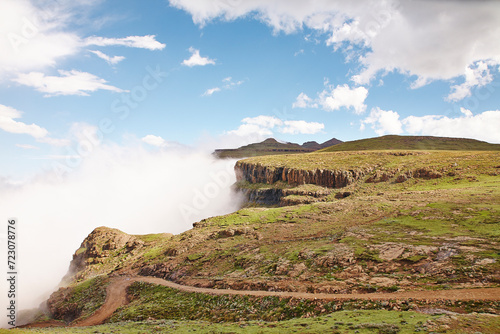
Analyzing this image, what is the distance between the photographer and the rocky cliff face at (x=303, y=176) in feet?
350

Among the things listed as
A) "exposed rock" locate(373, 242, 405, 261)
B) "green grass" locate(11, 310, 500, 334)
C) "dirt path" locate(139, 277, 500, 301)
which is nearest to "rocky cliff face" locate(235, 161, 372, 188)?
"exposed rock" locate(373, 242, 405, 261)

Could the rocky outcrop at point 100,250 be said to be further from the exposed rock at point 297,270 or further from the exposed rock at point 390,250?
→ the exposed rock at point 390,250

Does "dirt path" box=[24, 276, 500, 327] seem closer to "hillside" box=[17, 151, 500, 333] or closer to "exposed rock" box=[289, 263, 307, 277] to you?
"hillside" box=[17, 151, 500, 333]

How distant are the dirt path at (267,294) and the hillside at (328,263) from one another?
297 mm

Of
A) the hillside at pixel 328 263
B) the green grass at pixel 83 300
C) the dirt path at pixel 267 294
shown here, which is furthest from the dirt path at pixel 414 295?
the green grass at pixel 83 300

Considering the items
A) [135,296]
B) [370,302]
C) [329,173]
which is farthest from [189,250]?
[329,173]

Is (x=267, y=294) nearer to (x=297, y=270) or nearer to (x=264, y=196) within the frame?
(x=297, y=270)

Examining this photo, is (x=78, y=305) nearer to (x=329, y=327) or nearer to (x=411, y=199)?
(x=329, y=327)

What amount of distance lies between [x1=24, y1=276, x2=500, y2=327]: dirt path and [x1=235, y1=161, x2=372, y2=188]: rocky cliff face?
267 feet

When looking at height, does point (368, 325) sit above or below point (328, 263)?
above

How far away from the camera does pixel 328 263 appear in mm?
34281

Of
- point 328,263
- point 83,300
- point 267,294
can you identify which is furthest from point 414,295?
point 83,300

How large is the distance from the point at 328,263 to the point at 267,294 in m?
9.80

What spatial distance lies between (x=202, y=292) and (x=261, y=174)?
4762 inches
